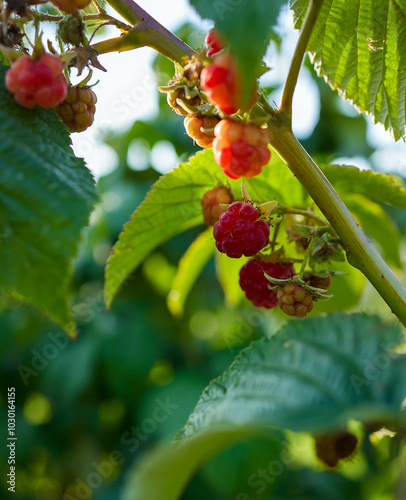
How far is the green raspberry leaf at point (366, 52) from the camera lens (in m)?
1.05

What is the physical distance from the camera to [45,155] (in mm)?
789

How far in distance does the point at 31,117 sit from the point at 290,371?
0.51 meters

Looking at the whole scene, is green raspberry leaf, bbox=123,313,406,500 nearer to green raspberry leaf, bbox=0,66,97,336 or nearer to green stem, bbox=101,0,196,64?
green raspberry leaf, bbox=0,66,97,336

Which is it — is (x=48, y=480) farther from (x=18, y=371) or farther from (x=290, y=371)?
(x=290, y=371)

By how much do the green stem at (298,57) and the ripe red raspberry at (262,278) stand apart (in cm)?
33

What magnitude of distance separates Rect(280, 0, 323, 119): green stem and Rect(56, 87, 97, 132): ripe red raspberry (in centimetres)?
32

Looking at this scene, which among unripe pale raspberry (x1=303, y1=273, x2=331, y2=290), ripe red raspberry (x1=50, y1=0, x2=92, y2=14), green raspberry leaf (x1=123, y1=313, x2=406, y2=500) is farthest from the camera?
unripe pale raspberry (x1=303, y1=273, x2=331, y2=290)

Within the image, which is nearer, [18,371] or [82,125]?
[82,125]

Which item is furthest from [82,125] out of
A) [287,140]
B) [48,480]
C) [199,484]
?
[48,480]

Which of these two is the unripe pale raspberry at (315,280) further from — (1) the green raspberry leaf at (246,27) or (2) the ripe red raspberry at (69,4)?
(2) the ripe red raspberry at (69,4)

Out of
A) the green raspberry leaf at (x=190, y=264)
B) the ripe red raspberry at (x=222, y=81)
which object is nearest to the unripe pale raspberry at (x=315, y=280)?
the ripe red raspberry at (x=222, y=81)

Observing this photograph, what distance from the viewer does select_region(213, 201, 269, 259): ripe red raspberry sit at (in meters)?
0.91

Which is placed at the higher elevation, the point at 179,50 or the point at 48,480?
the point at 179,50

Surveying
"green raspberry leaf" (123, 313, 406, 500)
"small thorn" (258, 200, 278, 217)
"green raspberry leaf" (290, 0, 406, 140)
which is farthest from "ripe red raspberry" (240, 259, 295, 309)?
"green raspberry leaf" (290, 0, 406, 140)
